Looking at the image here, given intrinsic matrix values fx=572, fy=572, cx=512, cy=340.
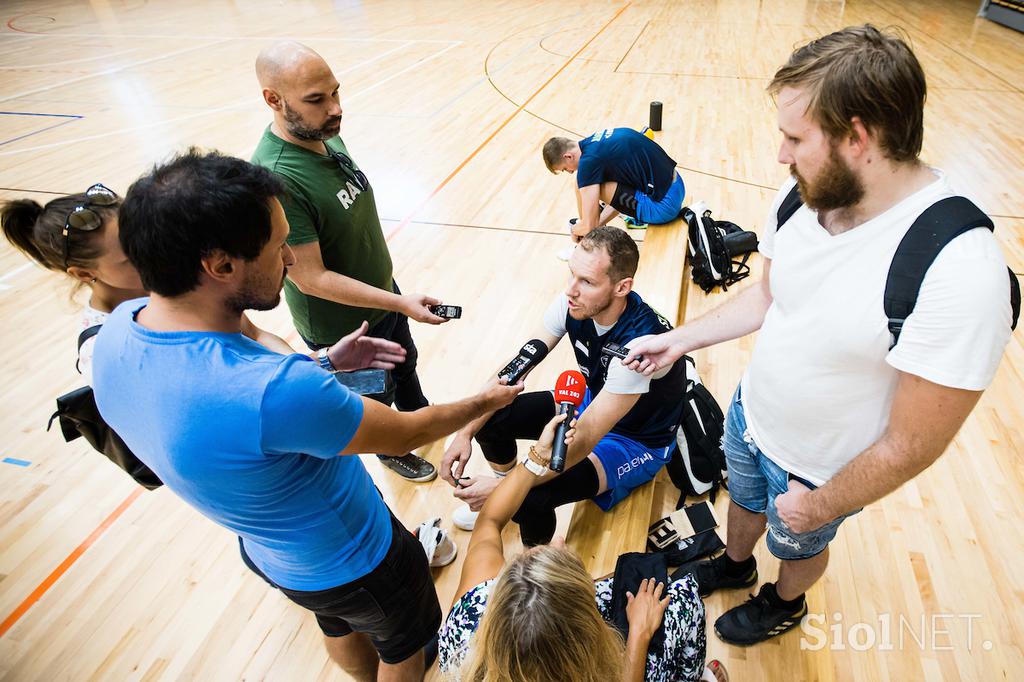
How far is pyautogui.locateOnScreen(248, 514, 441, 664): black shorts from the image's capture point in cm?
166

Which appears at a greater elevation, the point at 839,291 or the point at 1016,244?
the point at 839,291

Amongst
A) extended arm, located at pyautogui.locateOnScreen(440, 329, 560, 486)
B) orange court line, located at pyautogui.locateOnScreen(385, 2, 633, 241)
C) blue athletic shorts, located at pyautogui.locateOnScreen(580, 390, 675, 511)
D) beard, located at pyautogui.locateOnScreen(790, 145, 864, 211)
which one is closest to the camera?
beard, located at pyautogui.locateOnScreen(790, 145, 864, 211)

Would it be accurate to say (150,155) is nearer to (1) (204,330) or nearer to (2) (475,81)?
(2) (475,81)

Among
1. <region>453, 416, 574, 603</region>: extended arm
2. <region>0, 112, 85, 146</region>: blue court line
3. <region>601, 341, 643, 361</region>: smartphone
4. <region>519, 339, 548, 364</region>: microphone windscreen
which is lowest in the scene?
<region>0, 112, 85, 146</region>: blue court line

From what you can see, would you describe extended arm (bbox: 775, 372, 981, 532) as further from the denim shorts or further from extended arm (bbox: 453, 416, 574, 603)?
extended arm (bbox: 453, 416, 574, 603)

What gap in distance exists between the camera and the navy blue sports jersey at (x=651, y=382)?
7.75 ft

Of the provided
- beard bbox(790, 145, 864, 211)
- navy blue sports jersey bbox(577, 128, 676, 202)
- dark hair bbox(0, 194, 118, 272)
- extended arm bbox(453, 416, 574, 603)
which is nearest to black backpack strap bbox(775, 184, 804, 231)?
beard bbox(790, 145, 864, 211)

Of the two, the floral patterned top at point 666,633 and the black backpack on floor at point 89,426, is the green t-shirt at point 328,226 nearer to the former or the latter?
the black backpack on floor at point 89,426

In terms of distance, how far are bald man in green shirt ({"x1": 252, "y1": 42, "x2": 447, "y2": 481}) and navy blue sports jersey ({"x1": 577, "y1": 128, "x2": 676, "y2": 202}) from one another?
86.3 inches

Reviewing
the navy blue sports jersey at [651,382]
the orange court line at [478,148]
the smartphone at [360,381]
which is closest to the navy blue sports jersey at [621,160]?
the orange court line at [478,148]

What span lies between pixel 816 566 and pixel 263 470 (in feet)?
6.33

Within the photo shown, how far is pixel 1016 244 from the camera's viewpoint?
16.1 feet

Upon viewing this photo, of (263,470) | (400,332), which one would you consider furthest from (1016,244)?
(263,470)

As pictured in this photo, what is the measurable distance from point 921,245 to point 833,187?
0.80 ft
